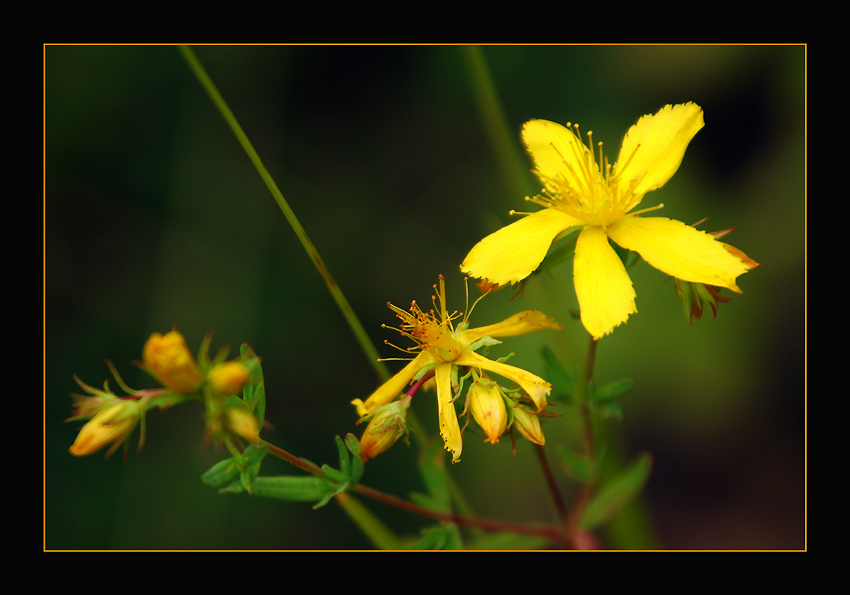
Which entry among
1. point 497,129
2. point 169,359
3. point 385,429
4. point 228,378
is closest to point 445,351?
point 385,429

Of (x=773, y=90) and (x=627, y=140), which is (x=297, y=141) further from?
(x=773, y=90)

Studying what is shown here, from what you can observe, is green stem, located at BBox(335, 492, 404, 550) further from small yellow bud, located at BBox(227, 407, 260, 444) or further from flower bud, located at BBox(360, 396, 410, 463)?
small yellow bud, located at BBox(227, 407, 260, 444)

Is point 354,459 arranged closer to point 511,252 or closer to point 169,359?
point 169,359

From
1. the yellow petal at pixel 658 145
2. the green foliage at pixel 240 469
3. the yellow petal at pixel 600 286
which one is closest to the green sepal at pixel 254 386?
the green foliage at pixel 240 469

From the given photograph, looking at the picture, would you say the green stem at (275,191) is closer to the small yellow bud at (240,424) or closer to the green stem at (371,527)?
the small yellow bud at (240,424)

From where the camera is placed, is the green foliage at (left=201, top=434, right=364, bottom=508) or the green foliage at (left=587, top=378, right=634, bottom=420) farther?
the green foliage at (left=587, top=378, right=634, bottom=420)

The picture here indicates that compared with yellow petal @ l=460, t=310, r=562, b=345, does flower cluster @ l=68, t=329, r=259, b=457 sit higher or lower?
lower

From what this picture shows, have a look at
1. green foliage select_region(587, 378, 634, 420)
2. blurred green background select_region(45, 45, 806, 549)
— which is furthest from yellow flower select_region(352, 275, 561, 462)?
blurred green background select_region(45, 45, 806, 549)
